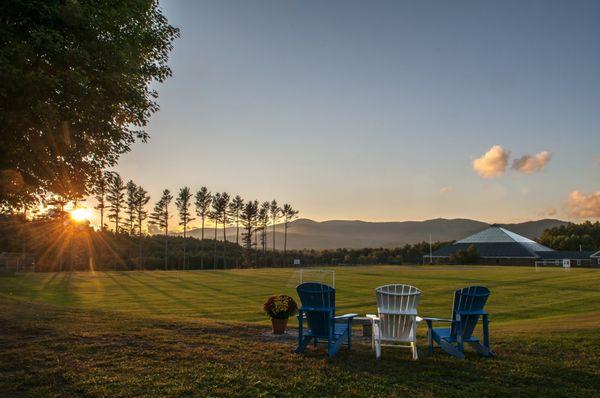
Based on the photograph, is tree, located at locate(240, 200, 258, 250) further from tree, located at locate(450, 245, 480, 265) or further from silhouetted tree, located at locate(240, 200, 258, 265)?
tree, located at locate(450, 245, 480, 265)

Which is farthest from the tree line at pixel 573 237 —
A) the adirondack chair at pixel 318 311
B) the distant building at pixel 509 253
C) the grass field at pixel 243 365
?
the adirondack chair at pixel 318 311

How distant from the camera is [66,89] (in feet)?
36.4

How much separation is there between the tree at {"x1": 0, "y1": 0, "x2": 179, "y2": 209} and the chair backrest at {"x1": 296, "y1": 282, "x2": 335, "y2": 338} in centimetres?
663

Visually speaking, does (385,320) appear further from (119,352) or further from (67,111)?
(67,111)

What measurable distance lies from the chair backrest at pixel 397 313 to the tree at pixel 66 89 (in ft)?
25.8

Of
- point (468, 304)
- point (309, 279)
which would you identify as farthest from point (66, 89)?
point (309, 279)

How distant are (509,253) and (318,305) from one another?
126 meters

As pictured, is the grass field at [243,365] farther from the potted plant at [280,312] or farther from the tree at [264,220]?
the tree at [264,220]

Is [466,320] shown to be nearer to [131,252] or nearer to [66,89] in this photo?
[66,89]

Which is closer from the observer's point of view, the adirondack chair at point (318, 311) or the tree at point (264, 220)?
the adirondack chair at point (318, 311)

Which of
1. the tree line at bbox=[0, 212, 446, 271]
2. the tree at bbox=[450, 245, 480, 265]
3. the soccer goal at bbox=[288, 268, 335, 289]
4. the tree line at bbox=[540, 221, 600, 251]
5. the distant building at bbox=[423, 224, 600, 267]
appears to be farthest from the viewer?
the tree line at bbox=[540, 221, 600, 251]

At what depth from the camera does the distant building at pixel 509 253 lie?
4395 inches

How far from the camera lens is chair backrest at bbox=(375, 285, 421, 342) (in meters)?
9.27

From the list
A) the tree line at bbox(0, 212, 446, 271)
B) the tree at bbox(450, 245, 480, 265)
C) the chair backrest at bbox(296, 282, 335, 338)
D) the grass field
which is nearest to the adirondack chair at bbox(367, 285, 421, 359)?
the grass field
